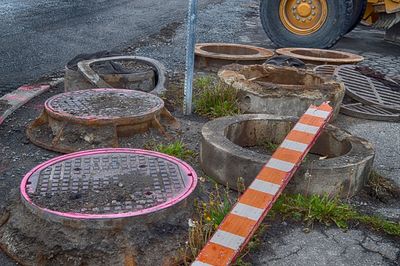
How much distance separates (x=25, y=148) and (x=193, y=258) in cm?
193

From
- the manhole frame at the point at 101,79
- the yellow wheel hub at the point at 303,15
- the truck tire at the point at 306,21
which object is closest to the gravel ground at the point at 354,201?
the manhole frame at the point at 101,79

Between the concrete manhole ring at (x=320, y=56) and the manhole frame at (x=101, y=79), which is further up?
the manhole frame at (x=101, y=79)

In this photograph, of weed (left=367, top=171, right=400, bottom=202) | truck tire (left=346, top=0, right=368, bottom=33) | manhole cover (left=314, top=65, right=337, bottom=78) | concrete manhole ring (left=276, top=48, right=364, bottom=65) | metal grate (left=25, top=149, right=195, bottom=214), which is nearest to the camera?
metal grate (left=25, top=149, right=195, bottom=214)

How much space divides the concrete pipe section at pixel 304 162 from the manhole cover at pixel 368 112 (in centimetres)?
118

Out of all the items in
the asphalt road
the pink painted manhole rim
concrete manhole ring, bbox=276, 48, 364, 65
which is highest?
the pink painted manhole rim

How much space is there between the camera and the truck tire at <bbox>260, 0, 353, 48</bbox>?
784cm

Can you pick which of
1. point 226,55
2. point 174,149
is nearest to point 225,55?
point 226,55

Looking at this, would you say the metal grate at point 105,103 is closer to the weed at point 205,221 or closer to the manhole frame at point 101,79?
the manhole frame at point 101,79

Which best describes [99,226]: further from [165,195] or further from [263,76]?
[263,76]

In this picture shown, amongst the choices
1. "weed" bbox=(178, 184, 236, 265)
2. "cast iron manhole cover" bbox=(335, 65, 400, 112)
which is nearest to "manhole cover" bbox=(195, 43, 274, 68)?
"cast iron manhole cover" bbox=(335, 65, 400, 112)

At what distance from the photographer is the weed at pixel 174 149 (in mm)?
4051

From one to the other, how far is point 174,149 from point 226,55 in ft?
8.92

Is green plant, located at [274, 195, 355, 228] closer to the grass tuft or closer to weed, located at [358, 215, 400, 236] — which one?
weed, located at [358, 215, 400, 236]

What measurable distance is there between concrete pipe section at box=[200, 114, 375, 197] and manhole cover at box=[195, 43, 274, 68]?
234cm
